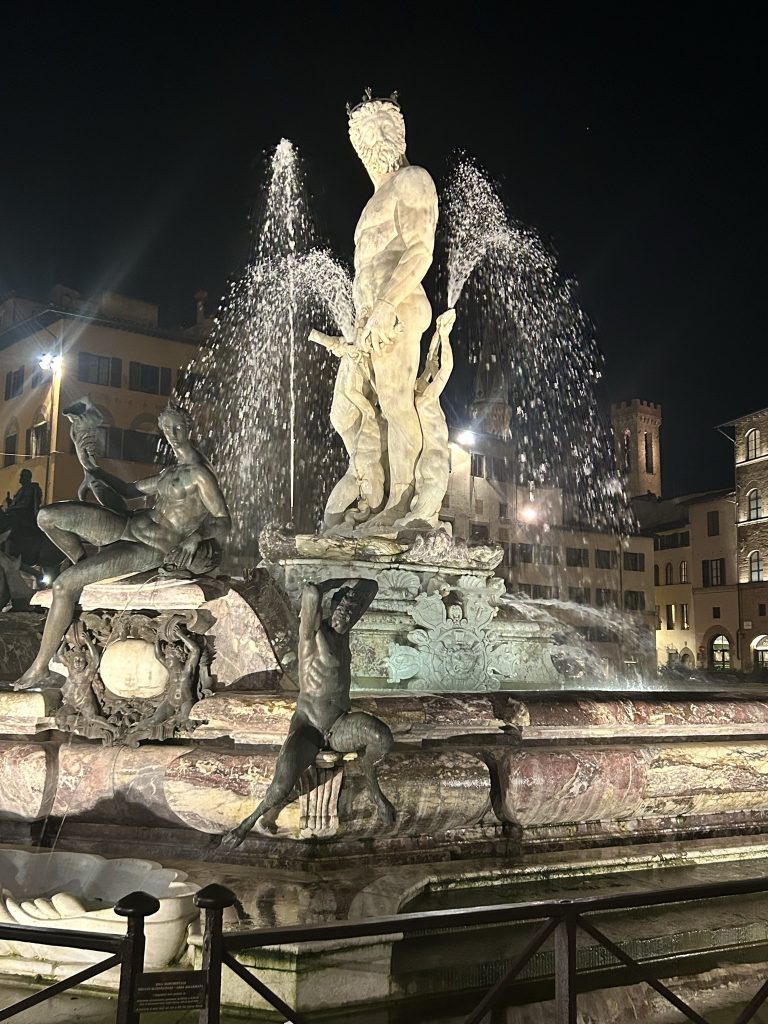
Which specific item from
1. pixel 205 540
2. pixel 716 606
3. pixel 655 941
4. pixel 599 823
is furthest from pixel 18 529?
pixel 716 606

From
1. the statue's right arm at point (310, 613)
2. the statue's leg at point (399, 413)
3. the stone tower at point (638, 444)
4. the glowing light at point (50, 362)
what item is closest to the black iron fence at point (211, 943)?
the statue's right arm at point (310, 613)

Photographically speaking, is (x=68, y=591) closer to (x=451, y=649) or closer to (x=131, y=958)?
(x=451, y=649)

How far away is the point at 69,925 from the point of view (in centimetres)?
365

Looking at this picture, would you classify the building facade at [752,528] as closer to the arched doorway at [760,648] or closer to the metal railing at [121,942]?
the arched doorway at [760,648]

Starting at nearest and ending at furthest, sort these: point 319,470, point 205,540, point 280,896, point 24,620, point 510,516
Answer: point 280,896
point 205,540
point 24,620
point 319,470
point 510,516

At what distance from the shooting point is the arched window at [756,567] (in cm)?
5222

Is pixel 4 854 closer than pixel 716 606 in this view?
Yes

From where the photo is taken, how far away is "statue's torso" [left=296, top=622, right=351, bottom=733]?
4.84 meters

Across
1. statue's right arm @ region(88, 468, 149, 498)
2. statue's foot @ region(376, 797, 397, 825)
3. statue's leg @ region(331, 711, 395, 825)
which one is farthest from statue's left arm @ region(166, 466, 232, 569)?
statue's foot @ region(376, 797, 397, 825)

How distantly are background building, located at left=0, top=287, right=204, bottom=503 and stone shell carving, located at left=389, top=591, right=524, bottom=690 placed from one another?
29.1 metres

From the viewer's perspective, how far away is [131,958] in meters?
2.31

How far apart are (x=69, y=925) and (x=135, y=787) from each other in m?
1.56

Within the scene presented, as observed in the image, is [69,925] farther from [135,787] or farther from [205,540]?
[205,540]

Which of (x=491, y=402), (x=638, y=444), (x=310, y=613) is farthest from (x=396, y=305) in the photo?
(x=638, y=444)
